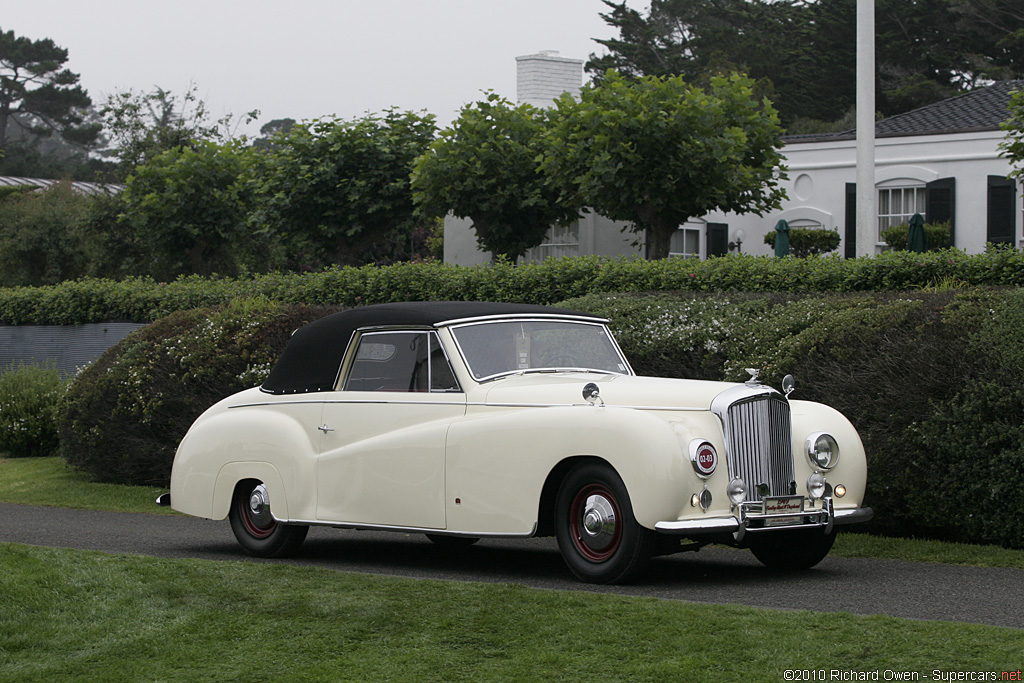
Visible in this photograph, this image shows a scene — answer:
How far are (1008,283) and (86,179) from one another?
73.8 metres

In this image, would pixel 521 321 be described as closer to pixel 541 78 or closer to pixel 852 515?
pixel 852 515

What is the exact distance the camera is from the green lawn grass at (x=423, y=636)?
546 centimetres

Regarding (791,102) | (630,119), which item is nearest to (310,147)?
(630,119)

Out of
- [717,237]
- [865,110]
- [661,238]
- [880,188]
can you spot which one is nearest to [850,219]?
[880,188]

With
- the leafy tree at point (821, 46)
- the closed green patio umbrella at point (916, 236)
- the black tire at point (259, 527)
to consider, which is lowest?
the black tire at point (259, 527)

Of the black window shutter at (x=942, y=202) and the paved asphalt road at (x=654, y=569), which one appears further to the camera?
the black window shutter at (x=942, y=202)

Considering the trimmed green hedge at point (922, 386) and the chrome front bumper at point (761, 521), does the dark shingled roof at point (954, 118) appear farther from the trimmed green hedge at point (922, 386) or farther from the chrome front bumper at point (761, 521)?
the chrome front bumper at point (761, 521)

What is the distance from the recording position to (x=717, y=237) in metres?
29.5

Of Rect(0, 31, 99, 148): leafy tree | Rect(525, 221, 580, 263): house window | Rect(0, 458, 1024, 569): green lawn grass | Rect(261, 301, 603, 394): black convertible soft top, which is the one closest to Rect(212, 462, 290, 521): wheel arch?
Result: Rect(261, 301, 603, 394): black convertible soft top

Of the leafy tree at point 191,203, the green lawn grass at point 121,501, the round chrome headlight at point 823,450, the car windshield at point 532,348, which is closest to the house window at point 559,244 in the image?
the leafy tree at point 191,203

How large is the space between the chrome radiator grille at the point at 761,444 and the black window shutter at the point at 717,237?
21722mm

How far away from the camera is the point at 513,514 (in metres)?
8.02

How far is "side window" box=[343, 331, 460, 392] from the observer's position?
28.7ft

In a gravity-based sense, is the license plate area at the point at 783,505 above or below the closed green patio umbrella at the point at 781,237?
below
